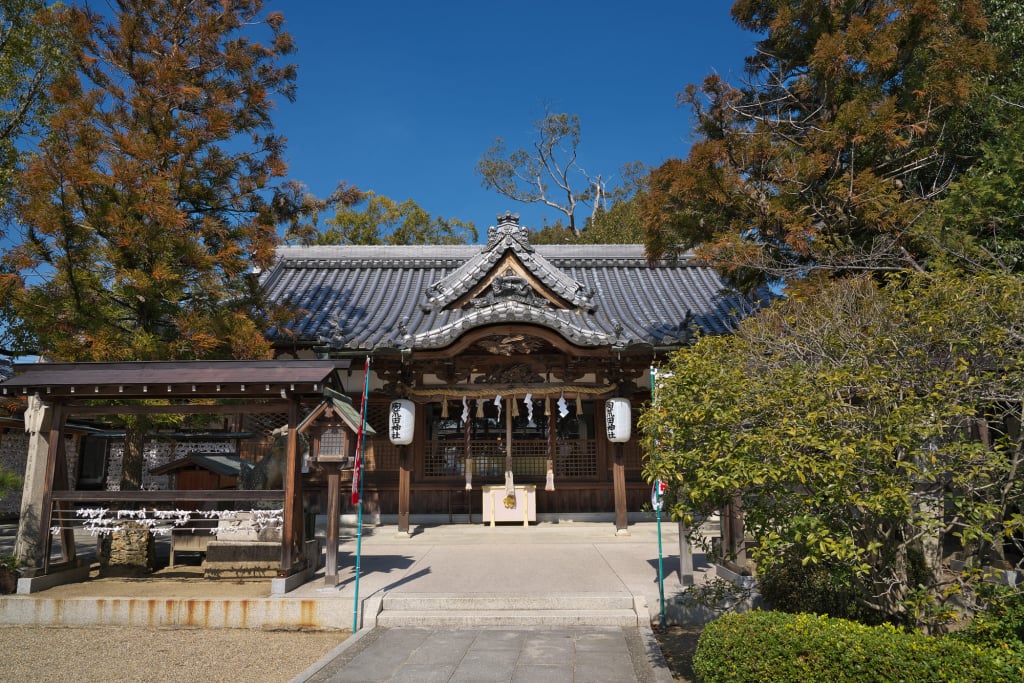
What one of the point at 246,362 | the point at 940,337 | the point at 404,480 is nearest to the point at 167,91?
the point at 246,362

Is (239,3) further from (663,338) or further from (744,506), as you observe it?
(744,506)

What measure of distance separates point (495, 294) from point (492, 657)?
29.5ft

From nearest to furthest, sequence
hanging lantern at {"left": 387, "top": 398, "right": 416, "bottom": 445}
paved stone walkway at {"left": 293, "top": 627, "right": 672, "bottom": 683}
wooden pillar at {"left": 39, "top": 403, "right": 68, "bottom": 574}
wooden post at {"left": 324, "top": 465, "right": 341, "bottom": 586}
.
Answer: paved stone walkway at {"left": 293, "top": 627, "right": 672, "bottom": 683} < wooden post at {"left": 324, "top": 465, "right": 341, "bottom": 586} < wooden pillar at {"left": 39, "top": 403, "right": 68, "bottom": 574} < hanging lantern at {"left": 387, "top": 398, "right": 416, "bottom": 445}

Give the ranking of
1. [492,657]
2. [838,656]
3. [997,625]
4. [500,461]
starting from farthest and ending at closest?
[500,461], [492,657], [997,625], [838,656]

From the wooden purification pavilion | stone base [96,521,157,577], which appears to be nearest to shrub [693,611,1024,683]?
the wooden purification pavilion

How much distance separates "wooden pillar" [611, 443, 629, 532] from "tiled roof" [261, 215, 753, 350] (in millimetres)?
2634

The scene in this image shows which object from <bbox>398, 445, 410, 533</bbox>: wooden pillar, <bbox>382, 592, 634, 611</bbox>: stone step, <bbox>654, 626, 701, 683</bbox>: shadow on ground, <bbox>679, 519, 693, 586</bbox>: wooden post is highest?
<bbox>398, 445, 410, 533</bbox>: wooden pillar

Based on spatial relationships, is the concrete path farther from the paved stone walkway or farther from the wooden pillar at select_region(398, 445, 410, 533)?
the wooden pillar at select_region(398, 445, 410, 533)

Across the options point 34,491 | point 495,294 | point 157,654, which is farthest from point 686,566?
point 34,491

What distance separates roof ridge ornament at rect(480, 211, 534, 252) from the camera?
14.3 meters

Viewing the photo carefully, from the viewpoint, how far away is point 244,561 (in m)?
8.63

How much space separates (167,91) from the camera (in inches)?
396

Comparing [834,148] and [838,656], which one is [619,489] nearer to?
[834,148]

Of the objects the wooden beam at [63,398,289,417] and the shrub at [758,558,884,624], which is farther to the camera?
the wooden beam at [63,398,289,417]
